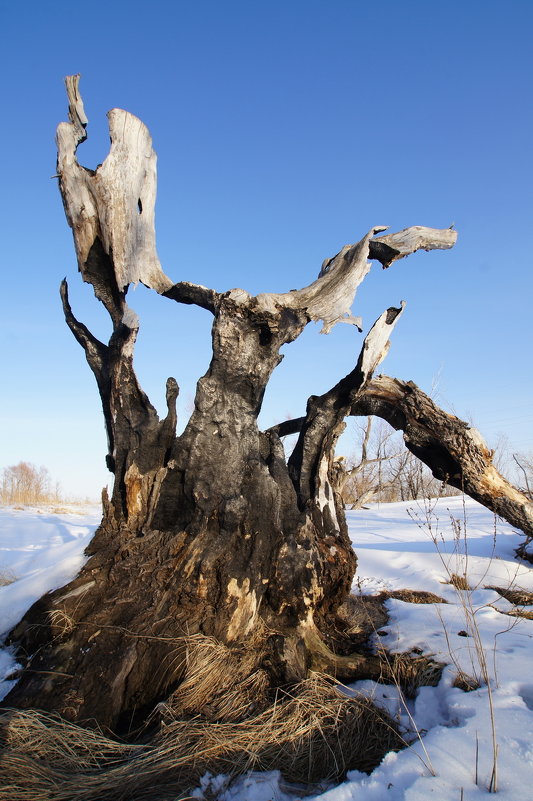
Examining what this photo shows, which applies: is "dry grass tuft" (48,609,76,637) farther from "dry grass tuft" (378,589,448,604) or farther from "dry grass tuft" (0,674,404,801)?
"dry grass tuft" (378,589,448,604)

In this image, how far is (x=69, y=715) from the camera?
2.45 meters

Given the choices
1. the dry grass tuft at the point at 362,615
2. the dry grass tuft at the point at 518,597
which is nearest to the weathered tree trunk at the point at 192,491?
the dry grass tuft at the point at 362,615

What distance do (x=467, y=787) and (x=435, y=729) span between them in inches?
17.6

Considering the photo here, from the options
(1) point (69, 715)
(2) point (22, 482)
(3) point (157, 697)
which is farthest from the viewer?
(2) point (22, 482)

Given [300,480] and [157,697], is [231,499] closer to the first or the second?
[300,480]

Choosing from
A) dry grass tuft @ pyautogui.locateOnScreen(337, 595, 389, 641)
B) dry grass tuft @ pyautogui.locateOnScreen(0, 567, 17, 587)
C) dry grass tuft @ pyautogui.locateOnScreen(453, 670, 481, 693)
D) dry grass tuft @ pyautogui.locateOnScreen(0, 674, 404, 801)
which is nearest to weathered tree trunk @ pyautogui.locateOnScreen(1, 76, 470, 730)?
dry grass tuft @ pyautogui.locateOnScreen(337, 595, 389, 641)

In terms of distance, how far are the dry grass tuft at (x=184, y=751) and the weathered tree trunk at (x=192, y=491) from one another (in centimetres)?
36

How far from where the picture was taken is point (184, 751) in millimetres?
2172

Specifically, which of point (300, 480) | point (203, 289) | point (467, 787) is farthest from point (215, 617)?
point (203, 289)

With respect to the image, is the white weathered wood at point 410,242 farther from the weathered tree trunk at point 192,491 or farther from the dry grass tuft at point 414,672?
the dry grass tuft at point 414,672

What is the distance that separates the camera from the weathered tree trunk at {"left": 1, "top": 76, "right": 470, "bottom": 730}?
2.90 m

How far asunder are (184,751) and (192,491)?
1681 millimetres

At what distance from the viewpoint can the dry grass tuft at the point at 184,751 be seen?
6.42ft

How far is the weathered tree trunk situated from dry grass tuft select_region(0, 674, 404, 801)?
36 cm
